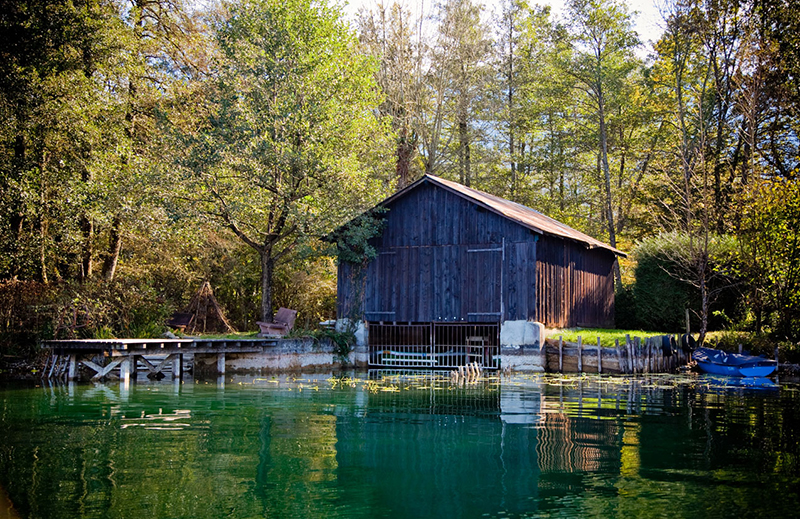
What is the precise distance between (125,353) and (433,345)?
9.79 m

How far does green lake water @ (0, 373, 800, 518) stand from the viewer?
633 cm

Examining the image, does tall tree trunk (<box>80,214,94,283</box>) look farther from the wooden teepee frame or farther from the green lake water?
the green lake water

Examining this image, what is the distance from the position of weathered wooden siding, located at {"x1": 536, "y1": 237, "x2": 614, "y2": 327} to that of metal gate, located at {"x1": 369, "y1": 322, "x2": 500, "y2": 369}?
2005 mm

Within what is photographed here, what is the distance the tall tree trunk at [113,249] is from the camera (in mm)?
24562

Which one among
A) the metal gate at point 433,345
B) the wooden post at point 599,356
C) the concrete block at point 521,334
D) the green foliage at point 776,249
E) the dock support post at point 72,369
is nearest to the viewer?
the dock support post at point 72,369

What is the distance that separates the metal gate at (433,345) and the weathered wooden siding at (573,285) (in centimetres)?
201

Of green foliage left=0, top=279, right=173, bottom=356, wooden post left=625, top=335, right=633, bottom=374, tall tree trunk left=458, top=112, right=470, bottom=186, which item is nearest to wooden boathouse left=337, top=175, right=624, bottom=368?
wooden post left=625, top=335, right=633, bottom=374

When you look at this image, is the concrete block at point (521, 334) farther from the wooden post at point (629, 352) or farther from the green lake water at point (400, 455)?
the green lake water at point (400, 455)

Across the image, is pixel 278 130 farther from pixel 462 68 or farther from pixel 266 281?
pixel 462 68

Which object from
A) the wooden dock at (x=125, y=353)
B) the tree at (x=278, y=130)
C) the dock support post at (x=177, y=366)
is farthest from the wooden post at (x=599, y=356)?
the dock support post at (x=177, y=366)

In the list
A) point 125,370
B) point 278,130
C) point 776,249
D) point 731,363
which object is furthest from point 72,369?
point 776,249

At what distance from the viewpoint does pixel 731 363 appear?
64.8ft

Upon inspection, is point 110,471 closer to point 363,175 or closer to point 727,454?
point 727,454

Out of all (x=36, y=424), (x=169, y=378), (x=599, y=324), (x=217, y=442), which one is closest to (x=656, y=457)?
(x=217, y=442)
